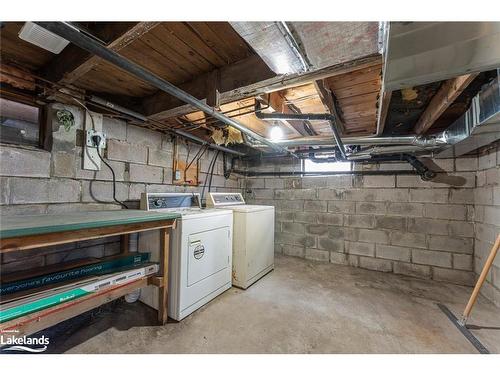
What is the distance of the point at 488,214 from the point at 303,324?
2.28 metres

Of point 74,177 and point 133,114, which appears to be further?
point 133,114

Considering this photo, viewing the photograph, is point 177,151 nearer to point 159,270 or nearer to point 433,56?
point 159,270

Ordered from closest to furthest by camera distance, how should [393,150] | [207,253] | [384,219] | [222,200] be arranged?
[207,253], [393,150], [222,200], [384,219]

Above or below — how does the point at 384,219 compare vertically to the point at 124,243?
above

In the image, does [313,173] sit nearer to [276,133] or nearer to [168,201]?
[276,133]

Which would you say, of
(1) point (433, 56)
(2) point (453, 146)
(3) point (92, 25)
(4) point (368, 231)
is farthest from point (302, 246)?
(3) point (92, 25)

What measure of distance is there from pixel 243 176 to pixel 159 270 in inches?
96.3

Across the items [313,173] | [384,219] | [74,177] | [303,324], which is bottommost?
[303,324]

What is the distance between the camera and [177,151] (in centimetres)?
262

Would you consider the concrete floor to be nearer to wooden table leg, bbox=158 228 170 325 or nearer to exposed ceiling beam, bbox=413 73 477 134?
wooden table leg, bbox=158 228 170 325

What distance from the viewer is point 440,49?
2.59 feet

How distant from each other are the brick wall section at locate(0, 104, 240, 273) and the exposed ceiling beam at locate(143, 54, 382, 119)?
0.75 m

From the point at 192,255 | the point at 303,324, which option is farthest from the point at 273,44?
the point at 303,324

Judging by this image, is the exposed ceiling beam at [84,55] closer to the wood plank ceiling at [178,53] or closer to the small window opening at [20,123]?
the wood plank ceiling at [178,53]
